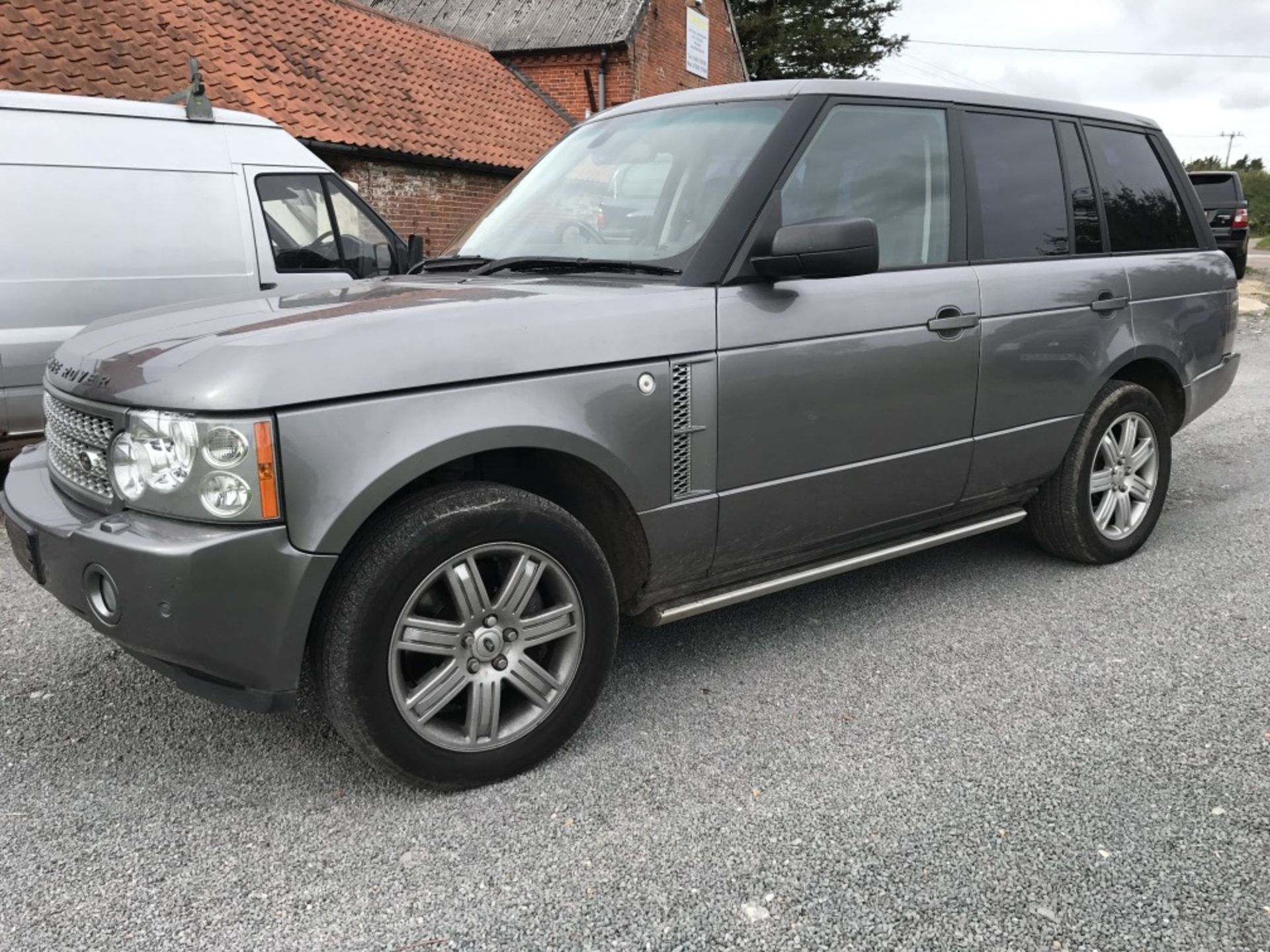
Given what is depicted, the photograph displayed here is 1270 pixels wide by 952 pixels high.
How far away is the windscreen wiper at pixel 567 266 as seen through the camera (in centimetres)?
311

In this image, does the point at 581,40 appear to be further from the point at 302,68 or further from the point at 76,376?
the point at 76,376

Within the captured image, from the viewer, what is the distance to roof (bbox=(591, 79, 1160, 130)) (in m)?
3.44

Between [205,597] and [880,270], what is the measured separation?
233 cm

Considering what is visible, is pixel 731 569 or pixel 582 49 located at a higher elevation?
pixel 582 49

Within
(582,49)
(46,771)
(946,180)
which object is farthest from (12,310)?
(582,49)

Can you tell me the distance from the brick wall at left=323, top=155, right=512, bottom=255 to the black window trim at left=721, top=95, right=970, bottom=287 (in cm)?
1055

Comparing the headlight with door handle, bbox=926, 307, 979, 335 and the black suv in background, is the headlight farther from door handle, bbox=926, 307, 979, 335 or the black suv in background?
the black suv in background

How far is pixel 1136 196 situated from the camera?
450 cm

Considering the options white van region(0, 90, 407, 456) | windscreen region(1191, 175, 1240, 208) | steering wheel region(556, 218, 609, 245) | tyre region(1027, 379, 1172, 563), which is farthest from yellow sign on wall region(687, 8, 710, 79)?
steering wheel region(556, 218, 609, 245)

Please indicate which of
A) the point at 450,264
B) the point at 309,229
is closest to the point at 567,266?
the point at 450,264

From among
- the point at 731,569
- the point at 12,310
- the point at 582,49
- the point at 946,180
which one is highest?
the point at 582,49

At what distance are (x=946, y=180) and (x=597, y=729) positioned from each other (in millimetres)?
2329

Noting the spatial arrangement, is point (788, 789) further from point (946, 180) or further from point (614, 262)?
point (946, 180)

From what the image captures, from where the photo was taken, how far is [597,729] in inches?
120
